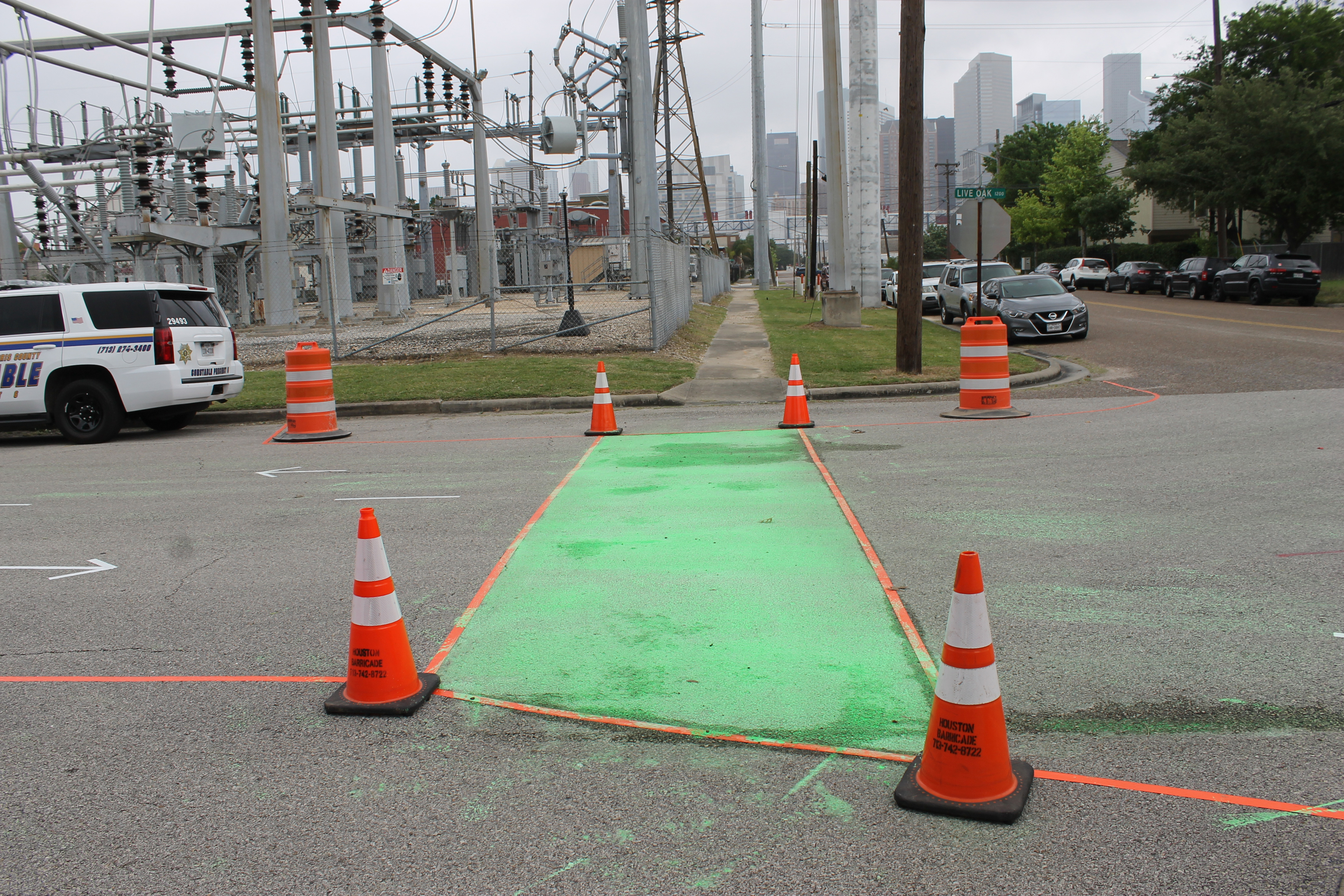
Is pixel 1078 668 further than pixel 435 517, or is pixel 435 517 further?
pixel 435 517

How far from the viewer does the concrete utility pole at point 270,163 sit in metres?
25.4

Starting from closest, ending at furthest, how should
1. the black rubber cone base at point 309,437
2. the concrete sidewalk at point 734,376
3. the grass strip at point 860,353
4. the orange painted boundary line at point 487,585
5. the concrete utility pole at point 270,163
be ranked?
the orange painted boundary line at point 487,585, the black rubber cone base at point 309,437, the concrete sidewalk at point 734,376, the grass strip at point 860,353, the concrete utility pole at point 270,163

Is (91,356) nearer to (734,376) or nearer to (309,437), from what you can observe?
(309,437)

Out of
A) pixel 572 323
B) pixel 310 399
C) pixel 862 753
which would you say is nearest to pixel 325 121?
pixel 572 323

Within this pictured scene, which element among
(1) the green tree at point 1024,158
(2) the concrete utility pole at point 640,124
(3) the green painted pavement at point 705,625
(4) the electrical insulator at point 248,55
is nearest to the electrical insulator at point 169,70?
(4) the electrical insulator at point 248,55

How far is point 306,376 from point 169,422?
2944 millimetres

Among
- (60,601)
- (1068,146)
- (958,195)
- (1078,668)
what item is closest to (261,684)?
(60,601)

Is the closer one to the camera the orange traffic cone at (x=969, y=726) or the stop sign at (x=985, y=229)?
the orange traffic cone at (x=969, y=726)

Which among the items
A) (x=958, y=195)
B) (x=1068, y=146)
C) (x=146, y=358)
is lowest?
(x=146, y=358)

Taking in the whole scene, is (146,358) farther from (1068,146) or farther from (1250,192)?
(1068,146)

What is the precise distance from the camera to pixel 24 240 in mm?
36469

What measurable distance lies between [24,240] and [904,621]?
133 ft

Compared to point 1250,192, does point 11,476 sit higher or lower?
lower

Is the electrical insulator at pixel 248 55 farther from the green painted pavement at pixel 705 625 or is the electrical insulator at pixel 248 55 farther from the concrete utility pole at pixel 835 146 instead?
the green painted pavement at pixel 705 625
